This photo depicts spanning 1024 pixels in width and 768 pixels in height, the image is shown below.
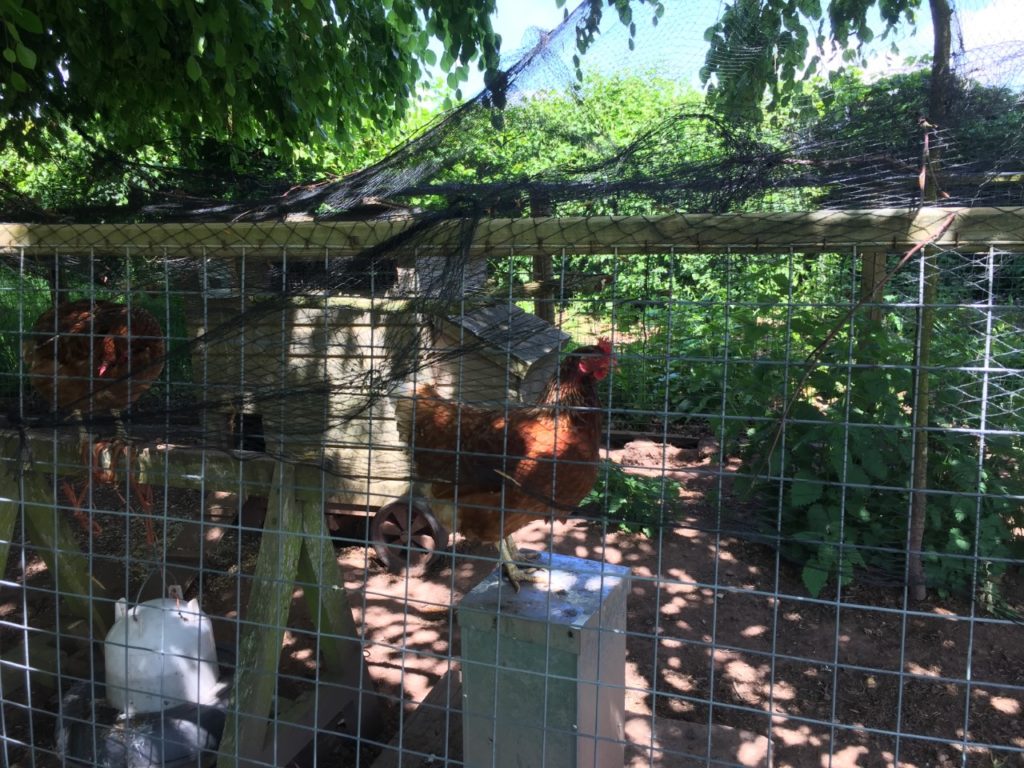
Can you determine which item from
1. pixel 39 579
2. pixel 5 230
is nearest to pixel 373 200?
pixel 5 230

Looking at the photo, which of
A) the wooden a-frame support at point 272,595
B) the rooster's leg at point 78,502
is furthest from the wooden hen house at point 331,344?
the rooster's leg at point 78,502

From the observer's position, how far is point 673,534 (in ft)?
16.4

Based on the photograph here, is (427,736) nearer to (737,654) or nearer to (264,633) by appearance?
(264,633)

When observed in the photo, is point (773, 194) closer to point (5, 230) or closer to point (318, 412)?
point (318, 412)

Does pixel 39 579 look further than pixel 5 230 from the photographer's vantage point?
Yes

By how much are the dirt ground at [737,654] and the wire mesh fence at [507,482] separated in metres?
0.02

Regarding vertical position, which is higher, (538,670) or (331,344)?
(331,344)

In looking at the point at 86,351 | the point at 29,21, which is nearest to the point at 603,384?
the point at 86,351

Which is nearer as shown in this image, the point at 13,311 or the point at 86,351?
the point at 86,351

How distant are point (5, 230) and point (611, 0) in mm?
2097

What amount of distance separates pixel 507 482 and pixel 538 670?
25.9 inches

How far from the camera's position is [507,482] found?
2158 mm

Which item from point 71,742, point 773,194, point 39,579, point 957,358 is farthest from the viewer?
point 39,579

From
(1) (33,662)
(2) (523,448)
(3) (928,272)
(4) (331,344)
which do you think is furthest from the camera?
(1) (33,662)
